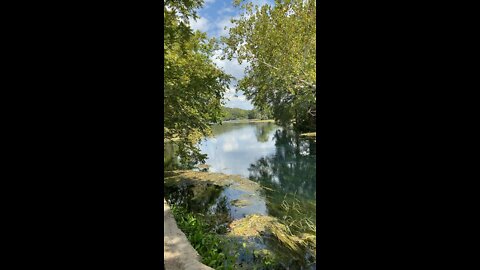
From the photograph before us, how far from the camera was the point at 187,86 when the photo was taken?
6008 mm

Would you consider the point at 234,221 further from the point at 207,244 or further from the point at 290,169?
the point at 290,169

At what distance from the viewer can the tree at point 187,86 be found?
5.39 m

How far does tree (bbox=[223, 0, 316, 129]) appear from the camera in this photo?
8.25 m

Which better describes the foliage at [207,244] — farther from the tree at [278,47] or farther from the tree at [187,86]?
the tree at [278,47]

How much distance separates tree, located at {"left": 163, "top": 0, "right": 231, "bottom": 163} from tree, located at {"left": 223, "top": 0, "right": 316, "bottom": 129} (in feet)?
7.63

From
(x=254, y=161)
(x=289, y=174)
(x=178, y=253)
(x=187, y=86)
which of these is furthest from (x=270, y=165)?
(x=178, y=253)

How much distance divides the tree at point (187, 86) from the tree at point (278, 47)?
2325 millimetres

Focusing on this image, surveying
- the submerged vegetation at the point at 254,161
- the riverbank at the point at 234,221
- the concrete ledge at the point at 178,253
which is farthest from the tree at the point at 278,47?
the concrete ledge at the point at 178,253
